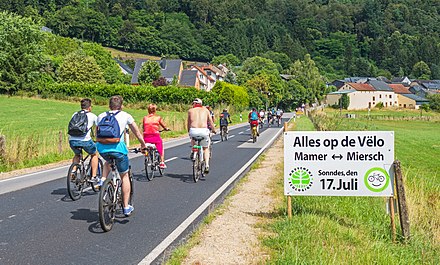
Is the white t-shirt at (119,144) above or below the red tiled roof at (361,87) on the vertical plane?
below

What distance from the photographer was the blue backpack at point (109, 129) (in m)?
7.36

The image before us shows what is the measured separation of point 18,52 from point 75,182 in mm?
63844

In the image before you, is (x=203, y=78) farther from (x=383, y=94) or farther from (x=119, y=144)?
(x=119, y=144)

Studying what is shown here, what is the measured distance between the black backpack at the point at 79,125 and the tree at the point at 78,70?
78.3 m

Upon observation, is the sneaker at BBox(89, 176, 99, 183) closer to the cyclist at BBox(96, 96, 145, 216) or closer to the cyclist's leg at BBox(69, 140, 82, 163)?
the cyclist's leg at BBox(69, 140, 82, 163)

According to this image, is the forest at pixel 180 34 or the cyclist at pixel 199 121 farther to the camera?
the forest at pixel 180 34

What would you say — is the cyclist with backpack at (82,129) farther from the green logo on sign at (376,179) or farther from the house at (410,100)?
the house at (410,100)

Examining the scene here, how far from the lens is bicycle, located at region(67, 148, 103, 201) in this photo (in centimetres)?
983

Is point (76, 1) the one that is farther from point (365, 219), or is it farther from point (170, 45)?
point (365, 219)

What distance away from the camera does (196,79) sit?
110375 millimetres

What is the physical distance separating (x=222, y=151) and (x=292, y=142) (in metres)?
13.4

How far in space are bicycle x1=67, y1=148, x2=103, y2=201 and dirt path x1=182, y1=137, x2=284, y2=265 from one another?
2.96 m

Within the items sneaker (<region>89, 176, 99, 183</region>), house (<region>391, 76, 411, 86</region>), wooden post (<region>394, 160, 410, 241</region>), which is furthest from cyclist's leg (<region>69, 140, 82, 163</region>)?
house (<region>391, 76, 411, 86</region>)

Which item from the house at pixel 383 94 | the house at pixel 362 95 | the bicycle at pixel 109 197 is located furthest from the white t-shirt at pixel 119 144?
the house at pixel 383 94
